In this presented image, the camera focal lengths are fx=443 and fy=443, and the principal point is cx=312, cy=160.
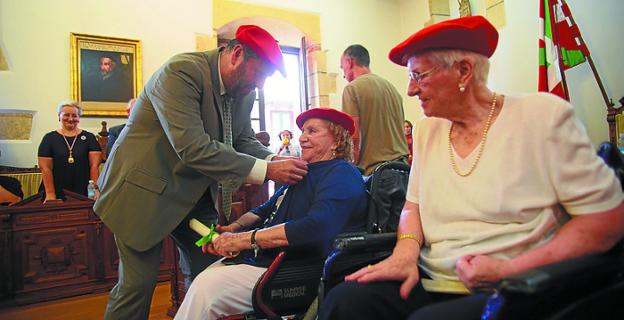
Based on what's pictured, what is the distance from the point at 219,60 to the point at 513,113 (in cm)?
118

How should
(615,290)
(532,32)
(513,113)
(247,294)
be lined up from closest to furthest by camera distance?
1. (615,290)
2. (513,113)
3. (247,294)
4. (532,32)

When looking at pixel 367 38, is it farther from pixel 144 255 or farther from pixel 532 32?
pixel 144 255

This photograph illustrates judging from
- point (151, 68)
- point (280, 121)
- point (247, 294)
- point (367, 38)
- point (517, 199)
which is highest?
point (367, 38)

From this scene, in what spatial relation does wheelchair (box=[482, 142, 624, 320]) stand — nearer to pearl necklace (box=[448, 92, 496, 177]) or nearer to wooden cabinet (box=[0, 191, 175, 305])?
pearl necklace (box=[448, 92, 496, 177])

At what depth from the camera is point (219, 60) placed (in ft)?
6.03

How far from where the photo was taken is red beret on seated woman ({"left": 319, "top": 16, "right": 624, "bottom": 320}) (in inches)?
38.3

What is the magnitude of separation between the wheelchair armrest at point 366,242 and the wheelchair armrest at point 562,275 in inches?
20.0

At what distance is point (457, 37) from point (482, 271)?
60 cm

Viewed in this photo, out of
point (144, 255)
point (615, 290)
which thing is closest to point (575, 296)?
point (615, 290)

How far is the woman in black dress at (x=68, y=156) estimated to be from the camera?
3701 millimetres

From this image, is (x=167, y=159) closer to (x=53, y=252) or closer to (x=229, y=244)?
(x=229, y=244)

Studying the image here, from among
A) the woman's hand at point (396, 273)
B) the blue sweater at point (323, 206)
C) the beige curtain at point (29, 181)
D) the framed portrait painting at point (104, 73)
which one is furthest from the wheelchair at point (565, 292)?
the framed portrait painting at point (104, 73)

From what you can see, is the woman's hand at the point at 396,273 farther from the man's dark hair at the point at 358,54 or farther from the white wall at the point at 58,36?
the white wall at the point at 58,36

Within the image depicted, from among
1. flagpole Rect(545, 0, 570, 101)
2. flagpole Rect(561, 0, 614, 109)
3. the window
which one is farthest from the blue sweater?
the window
